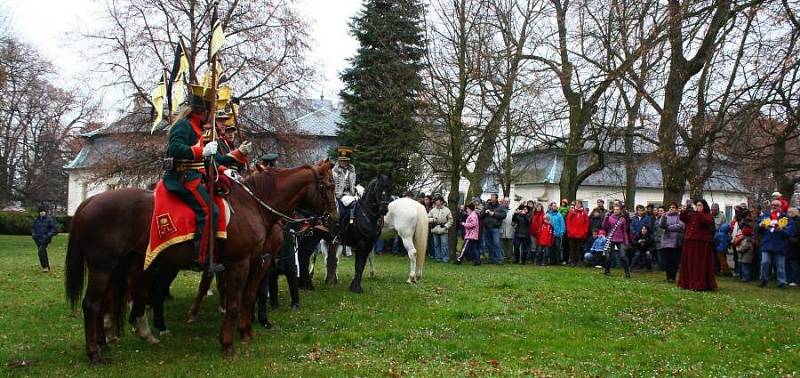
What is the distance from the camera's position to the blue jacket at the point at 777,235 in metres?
15.3

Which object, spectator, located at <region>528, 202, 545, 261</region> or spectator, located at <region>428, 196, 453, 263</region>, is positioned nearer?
spectator, located at <region>528, 202, 545, 261</region>

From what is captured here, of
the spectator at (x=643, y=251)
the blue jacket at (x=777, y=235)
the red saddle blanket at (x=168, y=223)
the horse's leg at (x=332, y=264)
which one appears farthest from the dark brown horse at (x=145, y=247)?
the spectator at (x=643, y=251)

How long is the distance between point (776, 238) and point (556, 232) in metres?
6.39

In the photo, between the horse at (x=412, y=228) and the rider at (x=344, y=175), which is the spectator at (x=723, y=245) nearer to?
the horse at (x=412, y=228)

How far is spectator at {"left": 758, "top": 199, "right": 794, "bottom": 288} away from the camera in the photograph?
15.4 meters

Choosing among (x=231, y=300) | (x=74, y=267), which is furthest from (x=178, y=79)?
(x=231, y=300)

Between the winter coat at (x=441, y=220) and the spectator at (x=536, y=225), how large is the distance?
8.34 ft

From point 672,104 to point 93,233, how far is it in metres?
15.2

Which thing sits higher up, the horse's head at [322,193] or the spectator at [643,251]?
the horse's head at [322,193]

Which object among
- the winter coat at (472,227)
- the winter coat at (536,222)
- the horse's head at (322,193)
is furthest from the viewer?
the winter coat at (472,227)

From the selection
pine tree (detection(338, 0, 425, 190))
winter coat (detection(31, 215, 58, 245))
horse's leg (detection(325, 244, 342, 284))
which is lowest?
horse's leg (detection(325, 244, 342, 284))

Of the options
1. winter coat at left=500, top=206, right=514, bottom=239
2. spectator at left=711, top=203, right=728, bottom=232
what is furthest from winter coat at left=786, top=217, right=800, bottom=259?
winter coat at left=500, top=206, right=514, bottom=239

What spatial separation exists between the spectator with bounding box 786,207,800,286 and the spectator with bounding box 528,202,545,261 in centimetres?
672

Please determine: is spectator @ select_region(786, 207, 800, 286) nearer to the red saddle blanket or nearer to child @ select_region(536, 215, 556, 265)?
child @ select_region(536, 215, 556, 265)
